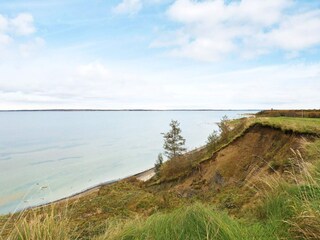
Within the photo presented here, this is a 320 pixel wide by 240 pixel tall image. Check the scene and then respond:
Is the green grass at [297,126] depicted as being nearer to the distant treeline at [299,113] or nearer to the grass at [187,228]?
the grass at [187,228]

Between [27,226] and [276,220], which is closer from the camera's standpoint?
[27,226]

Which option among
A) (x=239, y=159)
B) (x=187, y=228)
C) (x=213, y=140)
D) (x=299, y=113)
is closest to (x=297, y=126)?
(x=239, y=159)

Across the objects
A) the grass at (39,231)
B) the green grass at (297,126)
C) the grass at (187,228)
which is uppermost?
the green grass at (297,126)

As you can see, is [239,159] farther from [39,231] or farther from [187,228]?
[39,231]

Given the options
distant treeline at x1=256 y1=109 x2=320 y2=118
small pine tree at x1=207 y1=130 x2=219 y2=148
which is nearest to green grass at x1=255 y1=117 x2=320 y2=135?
small pine tree at x1=207 y1=130 x2=219 y2=148

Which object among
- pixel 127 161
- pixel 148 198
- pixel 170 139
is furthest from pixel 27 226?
pixel 127 161

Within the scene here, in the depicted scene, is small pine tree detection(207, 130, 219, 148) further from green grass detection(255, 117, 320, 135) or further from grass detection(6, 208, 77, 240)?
grass detection(6, 208, 77, 240)

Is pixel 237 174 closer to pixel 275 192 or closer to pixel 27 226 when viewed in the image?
pixel 275 192

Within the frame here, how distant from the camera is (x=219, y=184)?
22.2 metres

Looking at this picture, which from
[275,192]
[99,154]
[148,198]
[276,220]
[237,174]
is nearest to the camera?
[276,220]

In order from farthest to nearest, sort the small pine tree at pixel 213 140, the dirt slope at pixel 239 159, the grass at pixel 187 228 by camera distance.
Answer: the small pine tree at pixel 213 140 → the dirt slope at pixel 239 159 → the grass at pixel 187 228

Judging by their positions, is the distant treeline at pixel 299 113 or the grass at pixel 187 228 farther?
the distant treeline at pixel 299 113

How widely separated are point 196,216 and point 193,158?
25.5 m

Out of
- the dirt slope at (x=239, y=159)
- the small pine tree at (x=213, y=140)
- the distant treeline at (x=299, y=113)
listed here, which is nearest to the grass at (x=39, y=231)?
the dirt slope at (x=239, y=159)
